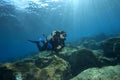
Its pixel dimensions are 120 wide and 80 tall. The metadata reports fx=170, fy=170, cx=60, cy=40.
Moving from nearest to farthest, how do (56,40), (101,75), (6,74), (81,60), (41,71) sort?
(6,74), (101,75), (41,71), (81,60), (56,40)

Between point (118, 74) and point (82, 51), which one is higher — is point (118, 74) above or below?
below

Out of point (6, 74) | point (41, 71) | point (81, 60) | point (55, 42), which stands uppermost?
point (55, 42)

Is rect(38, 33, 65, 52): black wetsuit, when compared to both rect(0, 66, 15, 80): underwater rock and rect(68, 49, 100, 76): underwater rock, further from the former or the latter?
rect(0, 66, 15, 80): underwater rock

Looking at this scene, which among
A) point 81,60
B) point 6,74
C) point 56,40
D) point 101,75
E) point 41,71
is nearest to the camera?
point 6,74

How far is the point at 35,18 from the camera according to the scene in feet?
108

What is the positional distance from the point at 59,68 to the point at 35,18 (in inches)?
1053

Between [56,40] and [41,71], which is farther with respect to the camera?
[56,40]

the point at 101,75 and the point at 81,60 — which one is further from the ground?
the point at 81,60

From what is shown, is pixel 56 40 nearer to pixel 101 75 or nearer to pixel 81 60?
pixel 81 60

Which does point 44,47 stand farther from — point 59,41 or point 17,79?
point 17,79

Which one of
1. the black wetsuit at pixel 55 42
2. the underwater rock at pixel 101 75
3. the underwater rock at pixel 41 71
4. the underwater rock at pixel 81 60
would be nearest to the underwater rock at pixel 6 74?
the underwater rock at pixel 41 71

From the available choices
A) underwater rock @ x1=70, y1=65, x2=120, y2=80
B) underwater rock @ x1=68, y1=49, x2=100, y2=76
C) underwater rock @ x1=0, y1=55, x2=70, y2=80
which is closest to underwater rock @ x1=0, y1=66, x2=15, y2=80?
underwater rock @ x1=0, y1=55, x2=70, y2=80

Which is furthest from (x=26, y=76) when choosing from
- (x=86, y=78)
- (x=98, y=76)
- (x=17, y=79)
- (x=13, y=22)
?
(x=13, y=22)

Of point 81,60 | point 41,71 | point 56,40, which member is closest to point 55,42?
point 56,40
